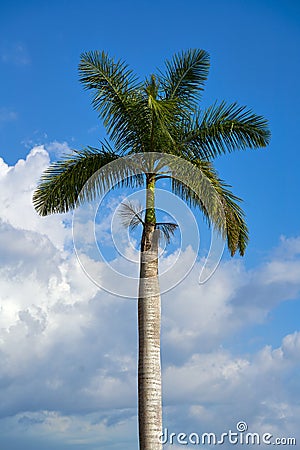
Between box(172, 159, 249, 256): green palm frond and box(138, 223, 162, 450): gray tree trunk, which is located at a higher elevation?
box(172, 159, 249, 256): green palm frond

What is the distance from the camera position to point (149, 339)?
16094 mm

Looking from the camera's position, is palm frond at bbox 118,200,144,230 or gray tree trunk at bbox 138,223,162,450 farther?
palm frond at bbox 118,200,144,230

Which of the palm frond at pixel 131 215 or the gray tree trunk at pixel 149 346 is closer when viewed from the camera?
the gray tree trunk at pixel 149 346

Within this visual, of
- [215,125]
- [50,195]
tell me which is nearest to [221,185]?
[215,125]

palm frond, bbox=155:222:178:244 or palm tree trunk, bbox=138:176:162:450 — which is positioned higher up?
palm frond, bbox=155:222:178:244

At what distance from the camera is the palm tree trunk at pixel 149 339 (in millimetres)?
15469

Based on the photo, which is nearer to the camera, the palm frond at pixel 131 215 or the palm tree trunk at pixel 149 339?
the palm tree trunk at pixel 149 339

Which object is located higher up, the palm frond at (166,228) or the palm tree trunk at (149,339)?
the palm frond at (166,228)

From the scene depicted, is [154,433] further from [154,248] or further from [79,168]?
[79,168]

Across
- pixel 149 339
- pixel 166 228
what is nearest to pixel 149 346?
pixel 149 339

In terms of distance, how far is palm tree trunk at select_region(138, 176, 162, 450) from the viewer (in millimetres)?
15469

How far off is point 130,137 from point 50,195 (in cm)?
242

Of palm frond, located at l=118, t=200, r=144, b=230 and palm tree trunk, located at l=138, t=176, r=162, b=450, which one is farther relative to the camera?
palm frond, located at l=118, t=200, r=144, b=230

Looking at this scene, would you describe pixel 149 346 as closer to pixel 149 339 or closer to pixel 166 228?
pixel 149 339
